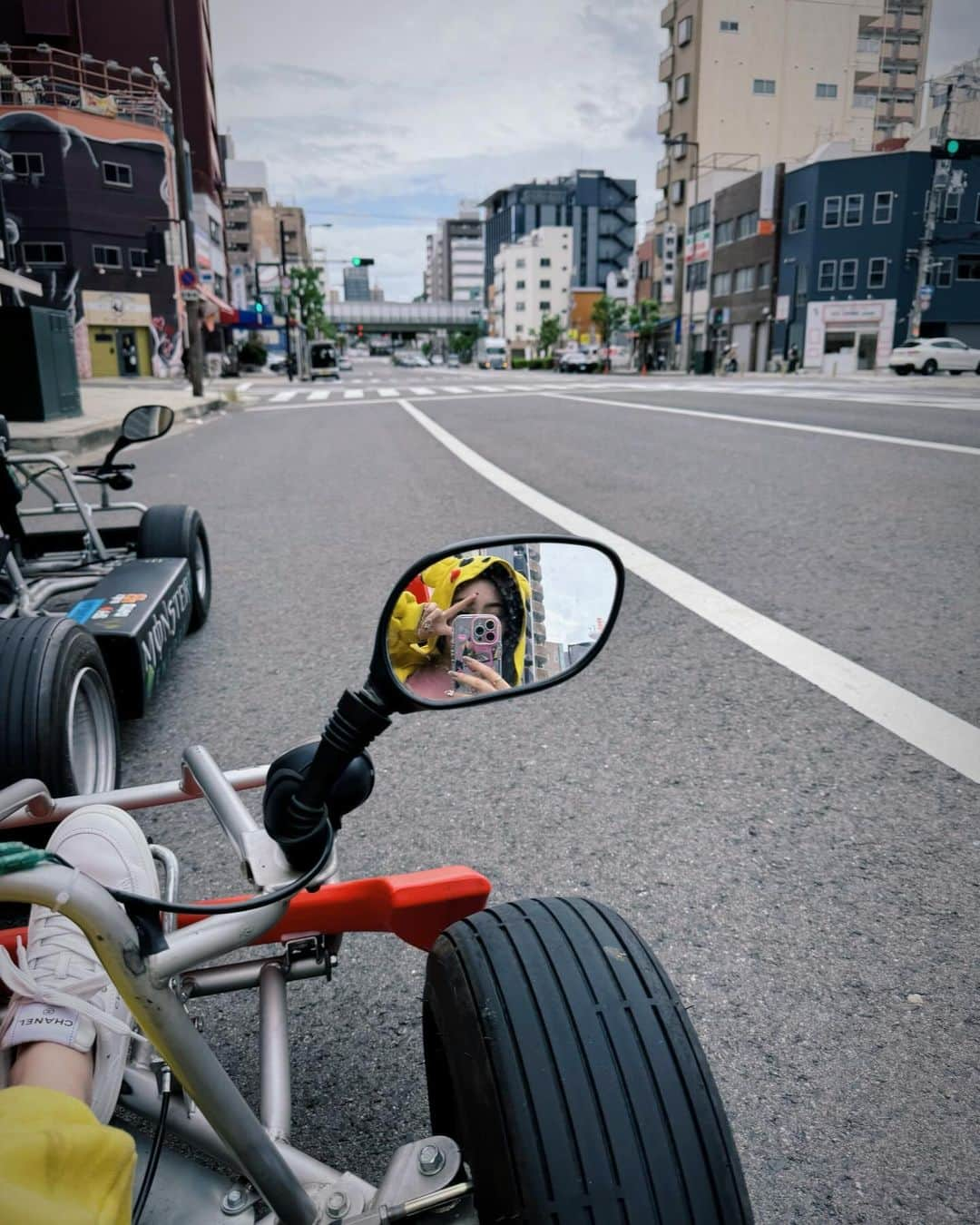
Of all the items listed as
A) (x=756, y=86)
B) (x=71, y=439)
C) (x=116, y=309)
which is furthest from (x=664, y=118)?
(x=71, y=439)

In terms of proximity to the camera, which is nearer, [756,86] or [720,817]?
[720,817]

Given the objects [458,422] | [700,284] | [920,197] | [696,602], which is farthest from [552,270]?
[696,602]

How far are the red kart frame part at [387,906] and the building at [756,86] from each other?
76.4 m

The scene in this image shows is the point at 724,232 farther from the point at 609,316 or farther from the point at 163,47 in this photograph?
the point at 163,47

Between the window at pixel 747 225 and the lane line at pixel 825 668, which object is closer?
the lane line at pixel 825 668

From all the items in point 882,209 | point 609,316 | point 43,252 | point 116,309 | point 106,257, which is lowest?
point 609,316

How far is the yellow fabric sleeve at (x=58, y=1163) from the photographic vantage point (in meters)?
0.71

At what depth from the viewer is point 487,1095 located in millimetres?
1052

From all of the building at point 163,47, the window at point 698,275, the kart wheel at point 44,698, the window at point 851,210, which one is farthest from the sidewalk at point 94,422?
the window at point 698,275

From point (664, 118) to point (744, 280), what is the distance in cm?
2723

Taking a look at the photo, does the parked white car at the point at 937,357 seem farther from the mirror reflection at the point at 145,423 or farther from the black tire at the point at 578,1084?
the black tire at the point at 578,1084

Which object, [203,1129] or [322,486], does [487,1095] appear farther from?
[322,486]

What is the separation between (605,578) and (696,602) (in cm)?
334

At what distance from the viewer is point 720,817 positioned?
255 centimetres
